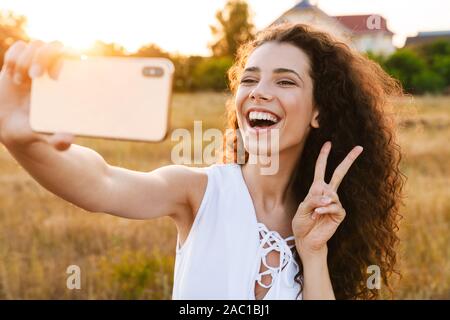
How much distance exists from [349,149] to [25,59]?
145cm

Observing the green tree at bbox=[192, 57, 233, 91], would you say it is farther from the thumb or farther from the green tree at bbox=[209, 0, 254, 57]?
the thumb

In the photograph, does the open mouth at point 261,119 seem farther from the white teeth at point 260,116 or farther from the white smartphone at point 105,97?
the white smartphone at point 105,97

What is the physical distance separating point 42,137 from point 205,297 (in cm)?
85

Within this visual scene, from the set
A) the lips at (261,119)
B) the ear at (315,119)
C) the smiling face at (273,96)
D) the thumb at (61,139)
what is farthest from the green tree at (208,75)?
the thumb at (61,139)

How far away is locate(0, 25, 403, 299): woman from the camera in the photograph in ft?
6.41

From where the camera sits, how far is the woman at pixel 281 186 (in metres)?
1.95

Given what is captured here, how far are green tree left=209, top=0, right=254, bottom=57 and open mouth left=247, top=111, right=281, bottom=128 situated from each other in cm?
2935

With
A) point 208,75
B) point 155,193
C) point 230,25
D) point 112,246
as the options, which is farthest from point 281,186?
point 230,25

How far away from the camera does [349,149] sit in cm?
252

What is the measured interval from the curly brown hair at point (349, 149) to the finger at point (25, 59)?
1099 millimetres

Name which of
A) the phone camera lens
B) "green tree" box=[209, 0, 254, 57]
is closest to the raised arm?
the phone camera lens

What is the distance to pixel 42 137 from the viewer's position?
5.11ft

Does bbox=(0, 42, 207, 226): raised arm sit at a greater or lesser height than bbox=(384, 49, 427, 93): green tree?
lesser

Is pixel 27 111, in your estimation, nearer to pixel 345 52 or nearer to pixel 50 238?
pixel 345 52
